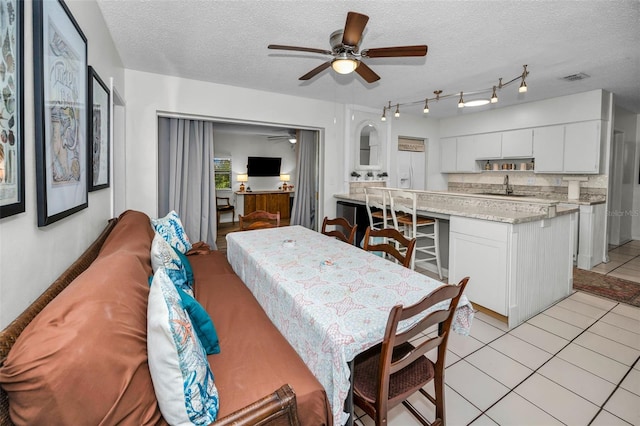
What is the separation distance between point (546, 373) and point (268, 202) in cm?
685

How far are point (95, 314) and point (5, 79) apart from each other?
717 mm

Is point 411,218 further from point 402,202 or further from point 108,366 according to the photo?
point 108,366

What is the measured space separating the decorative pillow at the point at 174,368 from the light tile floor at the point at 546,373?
1.06 metres

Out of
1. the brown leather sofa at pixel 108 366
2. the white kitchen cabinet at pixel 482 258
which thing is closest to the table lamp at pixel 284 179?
the white kitchen cabinet at pixel 482 258

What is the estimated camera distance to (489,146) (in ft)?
17.7

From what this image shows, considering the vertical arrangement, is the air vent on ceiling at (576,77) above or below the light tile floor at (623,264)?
above

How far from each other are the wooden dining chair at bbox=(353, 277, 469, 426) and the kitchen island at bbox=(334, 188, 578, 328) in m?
1.46

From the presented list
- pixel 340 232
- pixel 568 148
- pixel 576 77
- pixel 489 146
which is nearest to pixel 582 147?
pixel 568 148

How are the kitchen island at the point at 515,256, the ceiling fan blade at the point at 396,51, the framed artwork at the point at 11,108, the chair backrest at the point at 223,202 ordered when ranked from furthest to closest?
the chair backrest at the point at 223,202, the kitchen island at the point at 515,256, the ceiling fan blade at the point at 396,51, the framed artwork at the point at 11,108

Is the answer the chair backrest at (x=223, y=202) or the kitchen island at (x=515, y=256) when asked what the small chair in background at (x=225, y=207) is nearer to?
the chair backrest at (x=223, y=202)

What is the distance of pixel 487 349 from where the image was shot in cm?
229

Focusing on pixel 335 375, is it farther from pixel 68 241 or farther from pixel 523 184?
pixel 523 184

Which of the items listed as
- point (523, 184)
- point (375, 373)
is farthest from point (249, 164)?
point (375, 373)

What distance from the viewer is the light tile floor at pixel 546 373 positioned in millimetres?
1671
